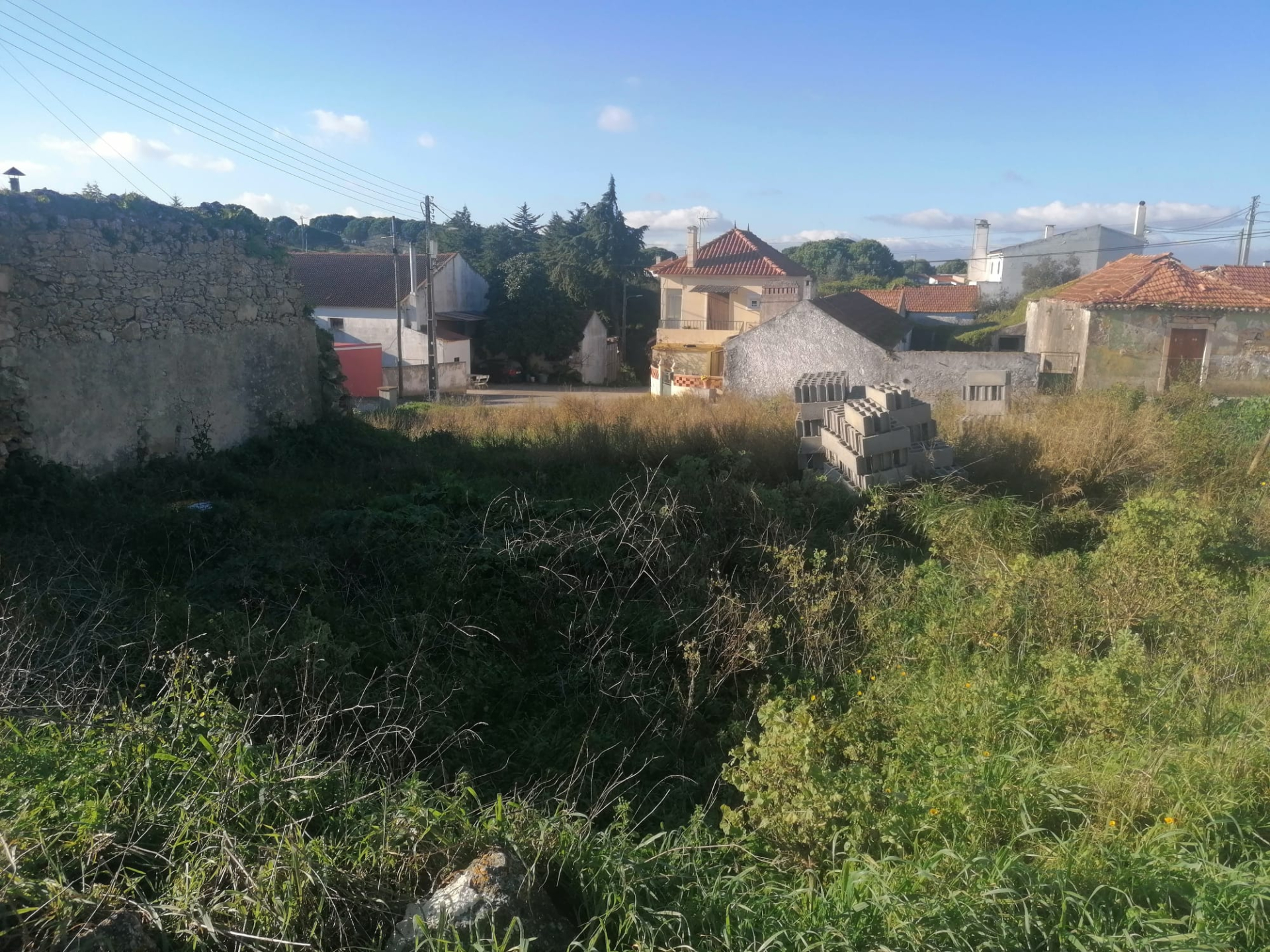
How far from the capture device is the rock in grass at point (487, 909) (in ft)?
8.40

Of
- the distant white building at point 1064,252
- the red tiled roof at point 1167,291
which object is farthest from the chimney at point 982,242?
the red tiled roof at point 1167,291

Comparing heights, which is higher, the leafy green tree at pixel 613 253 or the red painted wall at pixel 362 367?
the leafy green tree at pixel 613 253

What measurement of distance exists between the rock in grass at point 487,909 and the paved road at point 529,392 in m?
22.7

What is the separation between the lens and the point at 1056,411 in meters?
12.3

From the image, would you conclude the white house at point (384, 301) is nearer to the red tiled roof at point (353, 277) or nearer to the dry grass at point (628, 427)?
the red tiled roof at point (353, 277)

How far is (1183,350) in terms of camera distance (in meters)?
17.4

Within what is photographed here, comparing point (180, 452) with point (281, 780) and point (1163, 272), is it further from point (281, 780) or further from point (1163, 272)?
point (1163, 272)

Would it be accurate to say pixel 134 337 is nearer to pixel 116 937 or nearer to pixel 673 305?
pixel 116 937

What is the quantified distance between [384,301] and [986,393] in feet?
80.5

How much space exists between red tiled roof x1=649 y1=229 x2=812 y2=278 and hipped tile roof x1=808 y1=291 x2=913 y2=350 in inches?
294

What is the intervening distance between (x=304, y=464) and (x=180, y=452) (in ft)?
4.87

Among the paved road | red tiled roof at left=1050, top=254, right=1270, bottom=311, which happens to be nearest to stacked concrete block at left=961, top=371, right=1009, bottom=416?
red tiled roof at left=1050, top=254, right=1270, bottom=311

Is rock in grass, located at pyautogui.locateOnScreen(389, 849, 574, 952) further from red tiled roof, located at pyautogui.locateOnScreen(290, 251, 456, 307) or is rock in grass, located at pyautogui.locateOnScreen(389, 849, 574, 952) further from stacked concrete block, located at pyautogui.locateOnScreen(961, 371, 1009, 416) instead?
red tiled roof, located at pyautogui.locateOnScreen(290, 251, 456, 307)

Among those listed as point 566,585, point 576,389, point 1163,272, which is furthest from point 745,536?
point 576,389
